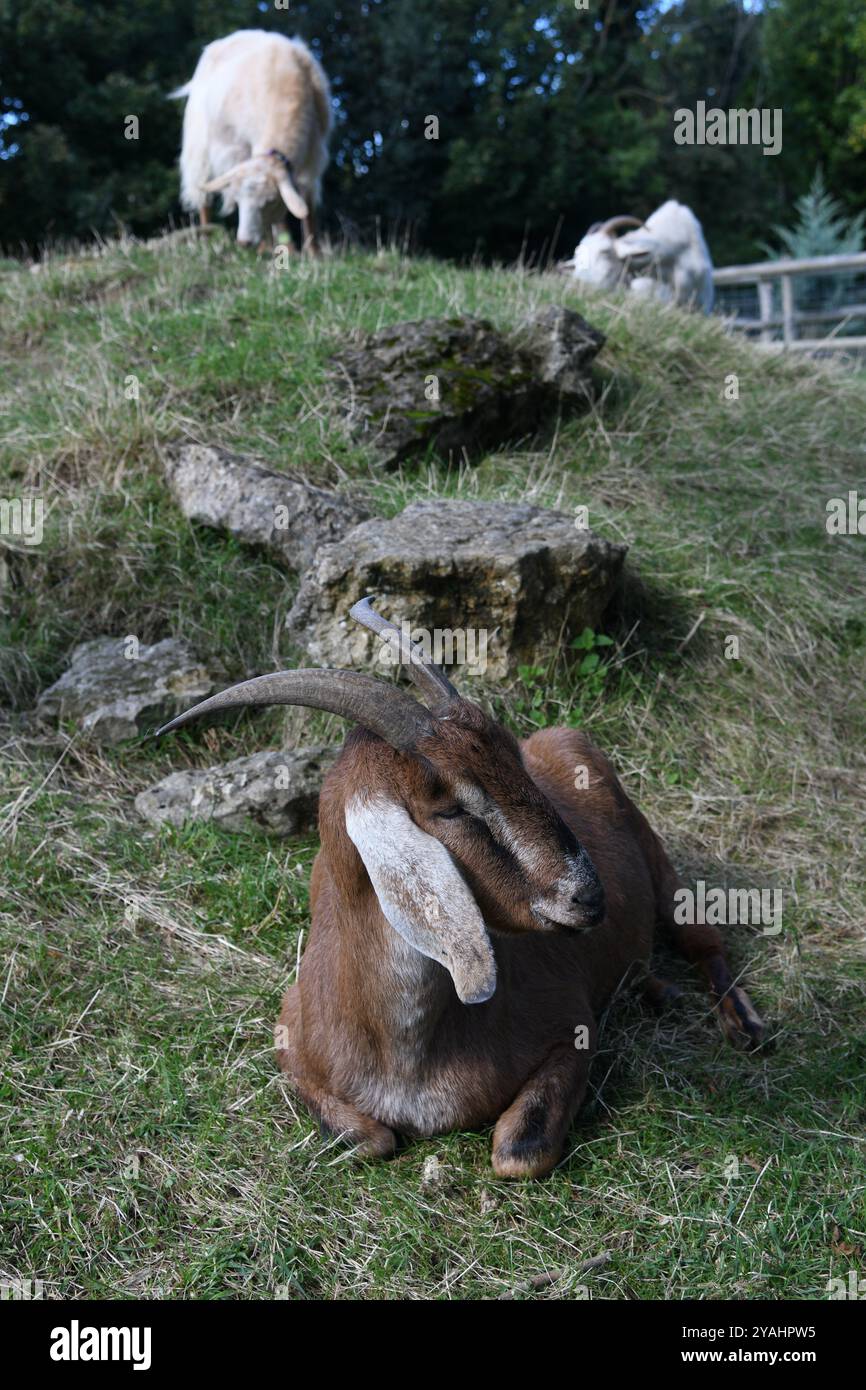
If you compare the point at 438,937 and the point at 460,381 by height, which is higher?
the point at 460,381

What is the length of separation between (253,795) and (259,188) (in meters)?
7.52

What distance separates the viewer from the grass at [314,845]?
2.94m

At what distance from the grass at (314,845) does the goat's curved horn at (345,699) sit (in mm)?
1125

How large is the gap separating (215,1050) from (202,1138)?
38 centimetres

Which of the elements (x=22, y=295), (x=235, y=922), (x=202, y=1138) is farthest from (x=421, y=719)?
(x=22, y=295)

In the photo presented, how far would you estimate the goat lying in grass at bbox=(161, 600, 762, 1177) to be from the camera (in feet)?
9.04

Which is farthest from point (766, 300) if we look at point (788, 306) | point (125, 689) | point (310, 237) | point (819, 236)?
point (125, 689)

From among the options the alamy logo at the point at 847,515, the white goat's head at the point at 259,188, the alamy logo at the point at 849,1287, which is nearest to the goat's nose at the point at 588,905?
the alamy logo at the point at 849,1287

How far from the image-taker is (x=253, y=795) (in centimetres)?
445

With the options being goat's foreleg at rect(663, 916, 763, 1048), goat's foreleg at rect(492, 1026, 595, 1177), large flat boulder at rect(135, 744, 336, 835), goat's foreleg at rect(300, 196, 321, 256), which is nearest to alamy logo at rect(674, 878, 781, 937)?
goat's foreleg at rect(663, 916, 763, 1048)

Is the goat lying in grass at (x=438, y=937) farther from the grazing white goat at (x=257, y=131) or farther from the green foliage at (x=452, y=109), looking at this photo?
the green foliage at (x=452, y=109)

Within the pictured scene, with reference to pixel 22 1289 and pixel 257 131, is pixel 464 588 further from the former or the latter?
pixel 257 131

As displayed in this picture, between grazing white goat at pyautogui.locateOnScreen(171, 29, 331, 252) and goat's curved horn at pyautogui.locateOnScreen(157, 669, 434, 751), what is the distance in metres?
8.14

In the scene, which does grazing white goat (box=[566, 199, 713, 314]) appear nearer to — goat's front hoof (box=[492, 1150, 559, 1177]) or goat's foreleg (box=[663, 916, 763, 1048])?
goat's foreleg (box=[663, 916, 763, 1048])
